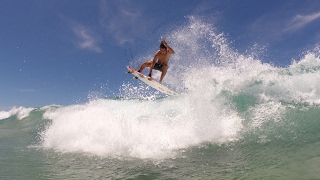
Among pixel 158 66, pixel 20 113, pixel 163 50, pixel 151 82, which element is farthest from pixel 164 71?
pixel 20 113

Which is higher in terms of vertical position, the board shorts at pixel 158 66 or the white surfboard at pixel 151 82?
the board shorts at pixel 158 66

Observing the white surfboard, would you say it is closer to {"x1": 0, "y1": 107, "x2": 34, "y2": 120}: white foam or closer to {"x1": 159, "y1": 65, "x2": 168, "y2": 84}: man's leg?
{"x1": 159, "y1": 65, "x2": 168, "y2": 84}: man's leg

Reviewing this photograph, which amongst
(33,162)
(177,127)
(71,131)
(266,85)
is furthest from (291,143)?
(71,131)

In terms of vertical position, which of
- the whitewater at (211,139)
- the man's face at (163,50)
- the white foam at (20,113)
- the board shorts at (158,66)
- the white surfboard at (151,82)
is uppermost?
the white foam at (20,113)

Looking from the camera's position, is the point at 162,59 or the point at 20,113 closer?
the point at 162,59

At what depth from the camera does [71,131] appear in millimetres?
11312

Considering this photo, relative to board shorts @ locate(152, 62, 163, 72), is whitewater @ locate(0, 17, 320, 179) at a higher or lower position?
lower

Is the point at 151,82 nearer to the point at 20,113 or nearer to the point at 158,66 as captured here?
the point at 158,66

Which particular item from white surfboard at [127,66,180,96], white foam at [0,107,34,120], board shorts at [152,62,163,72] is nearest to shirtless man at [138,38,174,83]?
board shorts at [152,62,163,72]

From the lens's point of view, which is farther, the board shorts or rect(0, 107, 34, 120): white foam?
rect(0, 107, 34, 120): white foam

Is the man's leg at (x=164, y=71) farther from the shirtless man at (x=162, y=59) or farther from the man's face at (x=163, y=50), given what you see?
the man's face at (x=163, y=50)

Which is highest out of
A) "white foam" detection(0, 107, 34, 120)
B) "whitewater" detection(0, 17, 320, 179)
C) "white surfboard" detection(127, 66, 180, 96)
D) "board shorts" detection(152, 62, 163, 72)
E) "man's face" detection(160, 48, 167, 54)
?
"white foam" detection(0, 107, 34, 120)

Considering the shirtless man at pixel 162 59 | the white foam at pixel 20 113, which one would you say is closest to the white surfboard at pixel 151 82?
the shirtless man at pixel 162 59

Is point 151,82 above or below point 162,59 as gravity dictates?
below
